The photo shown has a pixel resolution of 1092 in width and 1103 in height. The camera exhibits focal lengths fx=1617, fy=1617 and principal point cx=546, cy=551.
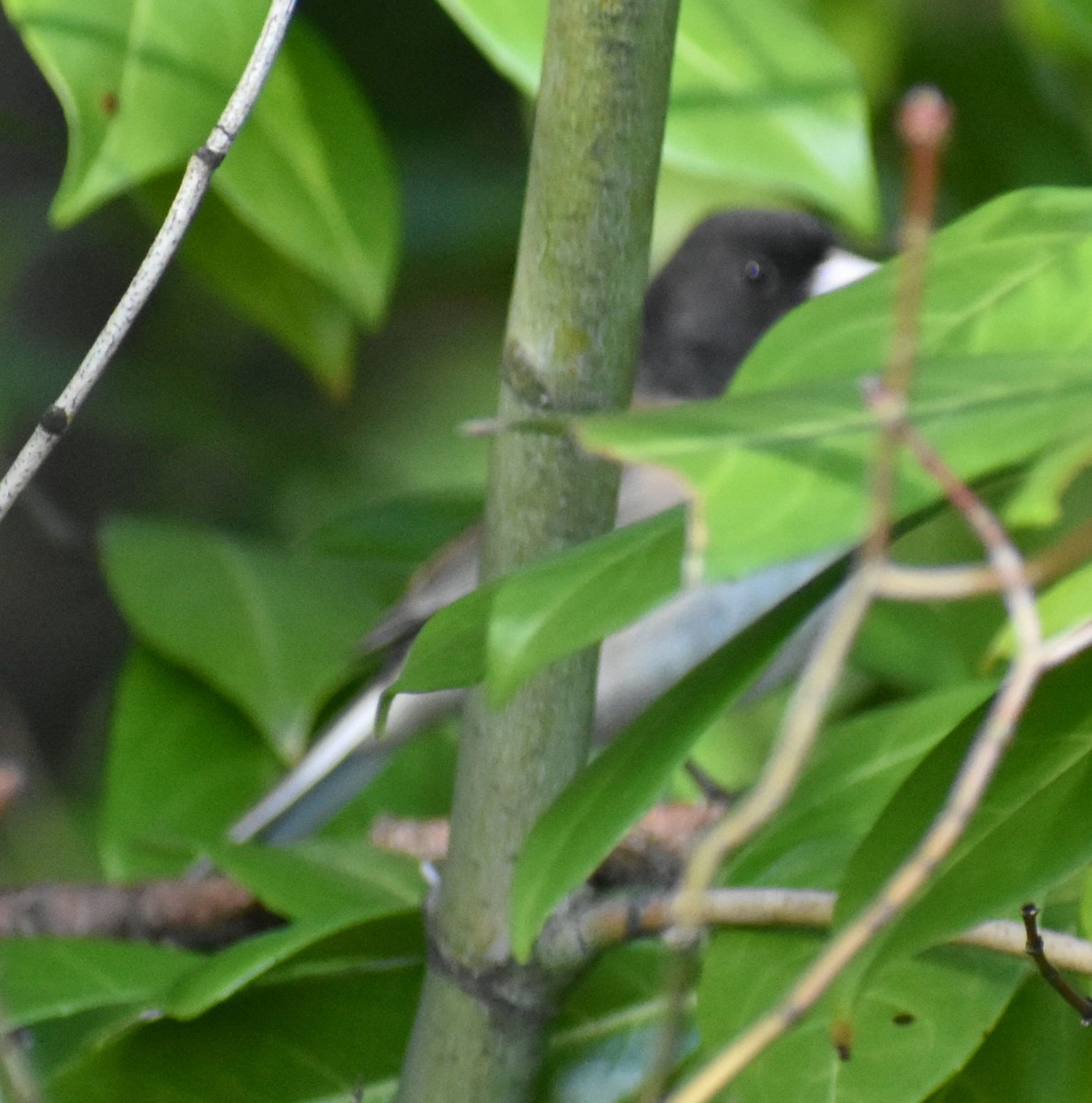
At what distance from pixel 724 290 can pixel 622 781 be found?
125 centimetres

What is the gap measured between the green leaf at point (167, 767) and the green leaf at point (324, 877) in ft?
0.94

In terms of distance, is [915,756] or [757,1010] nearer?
[757,1010]

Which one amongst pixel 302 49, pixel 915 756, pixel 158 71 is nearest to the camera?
pixel 915 756

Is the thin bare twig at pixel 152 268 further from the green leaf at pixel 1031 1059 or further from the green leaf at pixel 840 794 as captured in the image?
the green leaf at pixel 1031 1059

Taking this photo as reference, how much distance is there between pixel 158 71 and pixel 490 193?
0.87m

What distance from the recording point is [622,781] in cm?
50

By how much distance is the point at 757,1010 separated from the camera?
0.59m

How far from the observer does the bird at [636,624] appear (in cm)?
132

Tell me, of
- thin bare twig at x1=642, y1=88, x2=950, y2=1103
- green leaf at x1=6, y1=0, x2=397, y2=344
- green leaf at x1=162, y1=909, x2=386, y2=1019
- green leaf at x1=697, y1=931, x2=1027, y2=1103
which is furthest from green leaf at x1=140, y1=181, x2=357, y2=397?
thin bare twig at x1=642, y1=88, x2=950, y2=1103

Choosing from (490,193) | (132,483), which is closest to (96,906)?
(490,193)

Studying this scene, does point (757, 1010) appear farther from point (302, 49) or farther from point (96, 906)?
point (302, 49)

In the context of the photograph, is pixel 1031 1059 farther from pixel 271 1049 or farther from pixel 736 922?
pixel 271 1049

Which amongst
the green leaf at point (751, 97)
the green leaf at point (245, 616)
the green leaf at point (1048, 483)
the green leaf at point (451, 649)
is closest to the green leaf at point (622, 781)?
the green leaf at point (451, 649)

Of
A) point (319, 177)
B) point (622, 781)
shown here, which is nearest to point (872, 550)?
point (622, 781)
